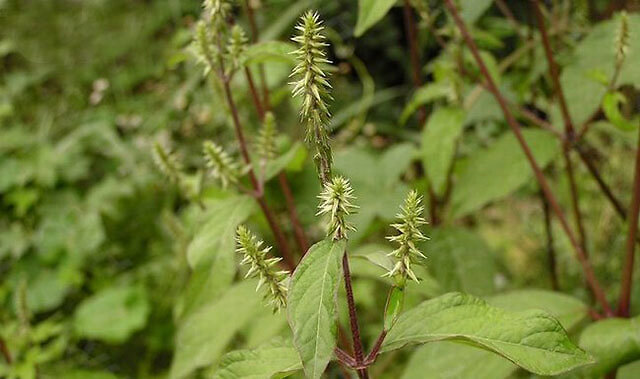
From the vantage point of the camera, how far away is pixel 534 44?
4.82ft

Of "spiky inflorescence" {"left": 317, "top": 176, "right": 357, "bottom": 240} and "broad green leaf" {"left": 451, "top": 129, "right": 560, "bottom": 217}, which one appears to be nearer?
"spiky inflorescence" {"left": 317, "top": 176, "right": 357, "bottom": 240}

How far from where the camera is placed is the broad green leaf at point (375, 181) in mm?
1390

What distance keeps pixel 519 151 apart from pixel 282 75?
24.4 inches

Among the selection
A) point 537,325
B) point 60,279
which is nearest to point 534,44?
point 537,325

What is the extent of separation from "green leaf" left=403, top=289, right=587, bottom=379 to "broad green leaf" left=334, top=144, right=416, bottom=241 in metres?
0.36

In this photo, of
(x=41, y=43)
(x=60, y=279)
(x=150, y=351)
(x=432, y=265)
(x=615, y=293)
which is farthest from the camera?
(x=41, y=43)

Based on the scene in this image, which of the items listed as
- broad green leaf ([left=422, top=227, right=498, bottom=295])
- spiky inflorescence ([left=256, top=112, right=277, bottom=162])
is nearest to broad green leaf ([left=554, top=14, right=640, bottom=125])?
broad green leaf ([left=422, top=227, right=498, bottom=295])

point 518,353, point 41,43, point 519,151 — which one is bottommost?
point 518,353

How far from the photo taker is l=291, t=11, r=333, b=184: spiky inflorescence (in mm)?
578

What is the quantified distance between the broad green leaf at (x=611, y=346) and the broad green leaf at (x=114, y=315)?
127 cm

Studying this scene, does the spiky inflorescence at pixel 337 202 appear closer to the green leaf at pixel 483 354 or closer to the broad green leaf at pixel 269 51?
the broad green leaf at pixel 269 51

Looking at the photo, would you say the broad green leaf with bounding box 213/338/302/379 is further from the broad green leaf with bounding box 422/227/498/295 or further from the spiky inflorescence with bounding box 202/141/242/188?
the broad green leaf with bounding box 422/227/498/295

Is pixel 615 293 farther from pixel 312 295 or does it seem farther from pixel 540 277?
pixel 312 295

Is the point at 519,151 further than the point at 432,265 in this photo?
No
